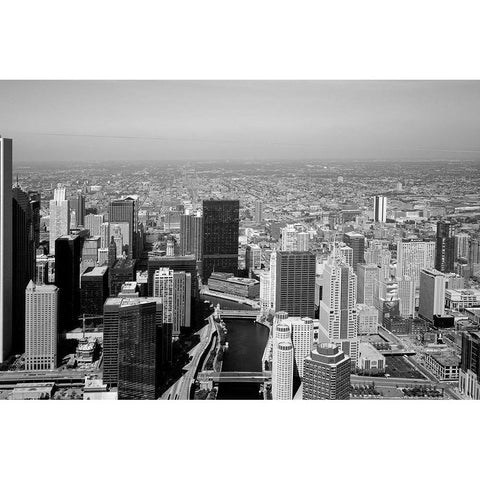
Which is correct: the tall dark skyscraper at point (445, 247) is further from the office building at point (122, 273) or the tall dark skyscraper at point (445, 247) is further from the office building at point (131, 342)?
the office building at point (122, 273)

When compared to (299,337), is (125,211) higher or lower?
higher

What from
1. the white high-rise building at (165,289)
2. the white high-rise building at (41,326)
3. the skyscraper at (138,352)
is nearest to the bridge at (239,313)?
the white high-rise building at (165,289)

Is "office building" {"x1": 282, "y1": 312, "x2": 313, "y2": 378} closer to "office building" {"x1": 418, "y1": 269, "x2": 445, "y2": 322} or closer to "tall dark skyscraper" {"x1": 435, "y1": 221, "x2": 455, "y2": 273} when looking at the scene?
"office building" {"x1": 418, "y1": 269, "x2": 445, "y2": 322}

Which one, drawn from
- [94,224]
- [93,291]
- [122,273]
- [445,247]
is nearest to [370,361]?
[445,247]

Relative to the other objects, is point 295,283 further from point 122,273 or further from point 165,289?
point 122,273

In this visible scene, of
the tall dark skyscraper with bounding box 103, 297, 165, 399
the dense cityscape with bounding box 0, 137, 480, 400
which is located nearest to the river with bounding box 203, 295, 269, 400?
the dense cityscape with bounding box 0, 137, 480, 400

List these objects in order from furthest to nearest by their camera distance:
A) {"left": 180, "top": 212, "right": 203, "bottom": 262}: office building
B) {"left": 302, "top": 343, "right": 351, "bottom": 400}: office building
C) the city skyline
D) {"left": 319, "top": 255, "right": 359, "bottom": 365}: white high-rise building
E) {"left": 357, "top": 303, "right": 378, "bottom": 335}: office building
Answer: {"left": 180, "top": 212, "right": 203, "bottom": 262}: office building, {"left": 357, "top": 303, "right": 378, "bottom": 335}: office building, {"left": 319, "top": 255, "right": 359, "bottom": 365}: white high-rise building, the city skyline, {"left": 302, "top": 343, "right": 351, "bottom": 400}: office building
